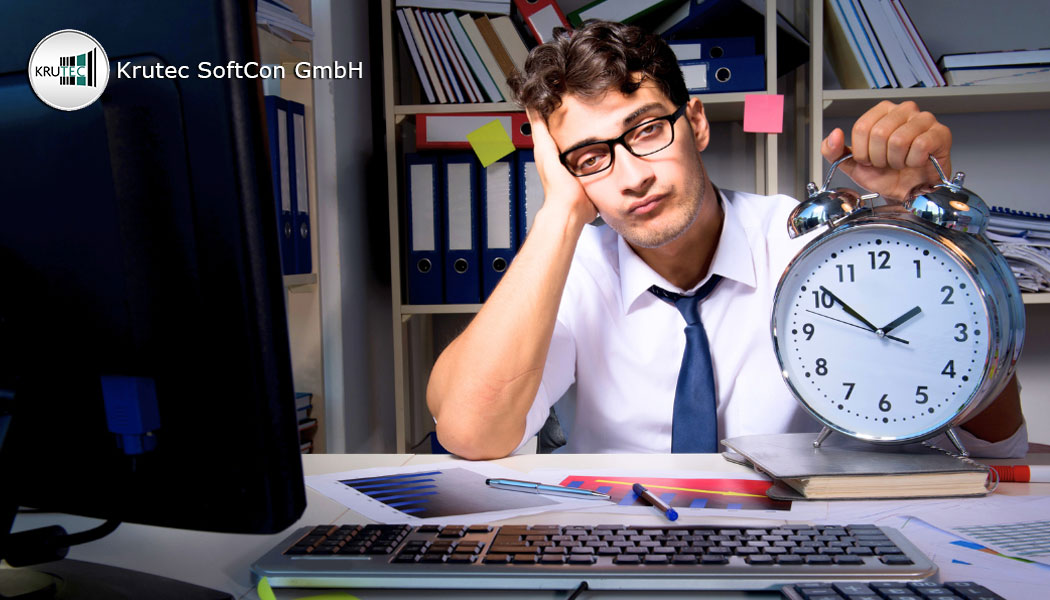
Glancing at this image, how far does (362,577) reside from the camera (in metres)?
0.59

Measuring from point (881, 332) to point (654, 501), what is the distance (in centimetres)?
33

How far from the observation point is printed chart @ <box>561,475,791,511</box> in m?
0.80

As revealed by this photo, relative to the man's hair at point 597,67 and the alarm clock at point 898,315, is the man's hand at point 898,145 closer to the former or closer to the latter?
the alarm clock at point 898,315

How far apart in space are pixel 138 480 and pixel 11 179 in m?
0.22

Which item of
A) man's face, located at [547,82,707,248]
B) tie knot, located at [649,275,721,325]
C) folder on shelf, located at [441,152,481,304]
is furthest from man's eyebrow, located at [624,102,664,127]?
folder on shelf, located at [441,152,481,304]

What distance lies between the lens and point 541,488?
2.83ft

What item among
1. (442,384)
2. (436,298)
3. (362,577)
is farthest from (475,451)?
(436,298)

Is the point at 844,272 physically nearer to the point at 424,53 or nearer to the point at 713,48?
the point at 713,48

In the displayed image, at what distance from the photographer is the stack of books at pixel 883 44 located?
76.8 inches

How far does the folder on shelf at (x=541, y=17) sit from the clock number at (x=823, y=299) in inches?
54.1

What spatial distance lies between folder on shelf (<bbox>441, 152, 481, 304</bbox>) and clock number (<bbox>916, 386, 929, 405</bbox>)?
4.38 ft

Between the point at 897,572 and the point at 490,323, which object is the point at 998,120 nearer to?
the point at 490,323

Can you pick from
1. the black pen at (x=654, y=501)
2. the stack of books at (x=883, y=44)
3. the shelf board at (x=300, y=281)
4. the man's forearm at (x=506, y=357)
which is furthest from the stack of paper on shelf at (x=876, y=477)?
the stack of books at (x=883, y=44)

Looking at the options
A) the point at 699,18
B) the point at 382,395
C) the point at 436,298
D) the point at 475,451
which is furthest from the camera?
the point at 382,395
